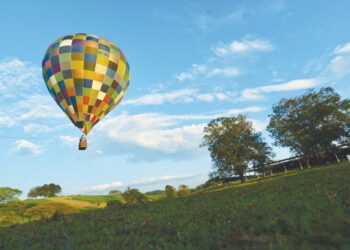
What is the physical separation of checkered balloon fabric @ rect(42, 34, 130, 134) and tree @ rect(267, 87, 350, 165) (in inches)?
1606

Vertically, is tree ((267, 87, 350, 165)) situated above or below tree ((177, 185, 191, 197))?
above

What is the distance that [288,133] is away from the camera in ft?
188

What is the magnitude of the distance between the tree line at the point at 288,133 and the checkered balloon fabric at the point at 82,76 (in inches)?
1385

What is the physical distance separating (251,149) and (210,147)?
26.0ft

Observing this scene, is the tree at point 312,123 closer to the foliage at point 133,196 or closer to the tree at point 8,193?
the foliage at point 133,196

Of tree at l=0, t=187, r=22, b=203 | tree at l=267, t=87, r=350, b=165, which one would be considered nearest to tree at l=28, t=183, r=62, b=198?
tree at l=0, t=187, r=22, b=203

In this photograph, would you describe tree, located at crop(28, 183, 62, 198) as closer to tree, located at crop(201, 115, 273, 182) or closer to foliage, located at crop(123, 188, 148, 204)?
tree, located at crop(201, 115, 273, 182)

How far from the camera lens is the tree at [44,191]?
103250 millimetres

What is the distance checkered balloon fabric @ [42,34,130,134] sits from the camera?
24.5 metres

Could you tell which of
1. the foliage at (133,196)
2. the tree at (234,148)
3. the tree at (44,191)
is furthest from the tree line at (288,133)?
the tree at (44,191)

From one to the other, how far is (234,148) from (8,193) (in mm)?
38238

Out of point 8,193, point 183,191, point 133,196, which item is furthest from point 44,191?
point 133,196

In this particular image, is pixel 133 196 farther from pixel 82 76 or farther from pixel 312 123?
pixel 312 123

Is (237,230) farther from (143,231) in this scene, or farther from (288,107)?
(288,107)
